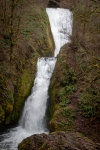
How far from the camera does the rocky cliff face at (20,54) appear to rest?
47.4ft

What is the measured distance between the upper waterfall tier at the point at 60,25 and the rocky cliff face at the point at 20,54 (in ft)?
3.75

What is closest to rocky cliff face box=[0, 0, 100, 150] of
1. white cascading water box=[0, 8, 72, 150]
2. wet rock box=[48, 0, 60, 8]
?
white cascading water box=[0, 8, 72, 150]

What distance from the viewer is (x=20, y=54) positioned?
1819 cm

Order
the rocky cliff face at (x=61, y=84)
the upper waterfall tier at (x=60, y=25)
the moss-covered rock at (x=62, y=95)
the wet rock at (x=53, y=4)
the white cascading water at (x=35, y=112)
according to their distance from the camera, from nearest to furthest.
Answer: the rocky cliff face at (x=61, y=84)
the moss-covered rock at (x=62, y=95)
the white cascading water at (x=35, y=112)
the upper waterfall tier at (x=60, y=25)
the wet rock at (x=53, y=4)

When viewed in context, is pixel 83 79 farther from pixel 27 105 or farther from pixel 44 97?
pixel 27 105

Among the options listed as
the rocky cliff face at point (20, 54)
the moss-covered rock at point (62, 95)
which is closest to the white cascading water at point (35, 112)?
the rocky cliff face at point (20, 54)

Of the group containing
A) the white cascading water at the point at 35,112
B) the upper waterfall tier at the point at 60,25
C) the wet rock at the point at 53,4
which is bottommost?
the white cascading water at the point at 35,112

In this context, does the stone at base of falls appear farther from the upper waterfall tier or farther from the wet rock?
the wet rock

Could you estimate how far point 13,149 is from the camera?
1177 centimetres

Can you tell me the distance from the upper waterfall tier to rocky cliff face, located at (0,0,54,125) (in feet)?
3.75

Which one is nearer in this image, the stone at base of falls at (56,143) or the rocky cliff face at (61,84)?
the stone at base of falls at (56,143)

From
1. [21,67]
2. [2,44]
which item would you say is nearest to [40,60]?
[21,67]

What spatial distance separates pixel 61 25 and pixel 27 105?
14469mm

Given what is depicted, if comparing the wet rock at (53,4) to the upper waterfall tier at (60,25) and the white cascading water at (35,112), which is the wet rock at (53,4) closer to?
the upper waterfall tier at (60,25)
